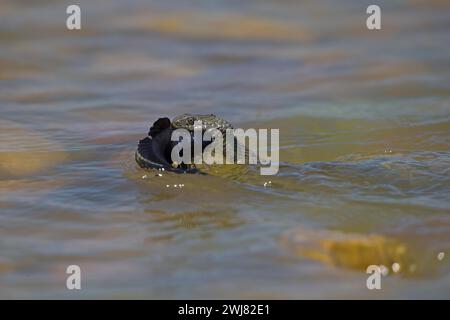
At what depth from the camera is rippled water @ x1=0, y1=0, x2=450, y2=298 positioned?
295cm

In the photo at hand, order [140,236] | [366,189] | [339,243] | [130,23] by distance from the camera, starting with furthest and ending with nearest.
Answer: [130,23] < [366,189] < [140,236] < [339,243]

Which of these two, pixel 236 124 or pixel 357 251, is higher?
pixel 236 124

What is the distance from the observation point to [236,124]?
538 cm

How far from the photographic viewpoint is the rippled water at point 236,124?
2.95 metres

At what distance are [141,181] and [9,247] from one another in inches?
37.1

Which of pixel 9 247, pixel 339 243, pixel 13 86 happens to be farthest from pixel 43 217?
pixel 13 86

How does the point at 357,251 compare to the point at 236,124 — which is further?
the point at 236,124

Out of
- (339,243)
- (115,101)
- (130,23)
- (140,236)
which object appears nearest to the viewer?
(339,243)

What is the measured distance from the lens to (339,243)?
9.96ft

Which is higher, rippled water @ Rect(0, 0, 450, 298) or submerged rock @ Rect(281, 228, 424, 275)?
rippled water @ Rect(0, 0, 450, 298)

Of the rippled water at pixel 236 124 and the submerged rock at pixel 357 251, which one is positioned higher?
the rippled water at pixel 236 124
